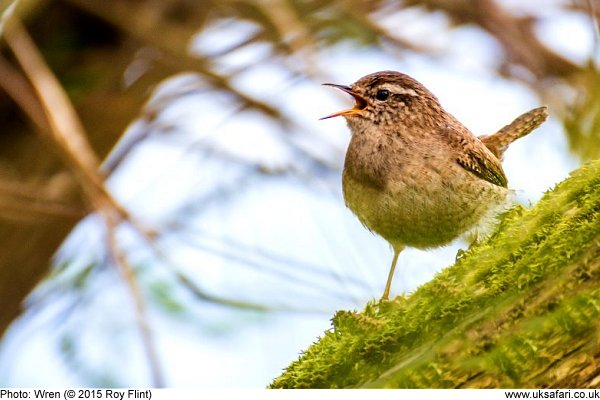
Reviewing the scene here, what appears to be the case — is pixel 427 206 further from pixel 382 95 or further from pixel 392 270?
pixel 382 95

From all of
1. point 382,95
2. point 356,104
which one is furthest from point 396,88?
point 356,104

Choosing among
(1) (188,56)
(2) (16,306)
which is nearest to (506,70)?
(1) (188,56)

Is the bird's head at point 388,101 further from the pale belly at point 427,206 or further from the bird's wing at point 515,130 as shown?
the bird's wing at point 515,130

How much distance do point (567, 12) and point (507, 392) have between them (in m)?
3.47

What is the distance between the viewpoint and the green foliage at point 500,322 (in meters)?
2.04

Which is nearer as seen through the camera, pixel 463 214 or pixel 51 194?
pixel 463 214

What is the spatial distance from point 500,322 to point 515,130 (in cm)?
235

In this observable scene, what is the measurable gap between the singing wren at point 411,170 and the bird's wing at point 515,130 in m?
0.41

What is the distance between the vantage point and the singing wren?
3398 millimetres

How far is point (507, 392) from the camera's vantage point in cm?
210

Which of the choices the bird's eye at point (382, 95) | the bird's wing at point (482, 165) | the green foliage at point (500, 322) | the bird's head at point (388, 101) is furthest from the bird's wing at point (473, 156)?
the green foliage at point (500, 322)

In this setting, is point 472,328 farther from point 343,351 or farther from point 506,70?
point 506,70

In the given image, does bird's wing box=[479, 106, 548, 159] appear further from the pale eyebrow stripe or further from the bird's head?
the pale eyebrow stripe

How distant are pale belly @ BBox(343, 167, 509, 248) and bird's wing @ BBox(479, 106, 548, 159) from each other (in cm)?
77
